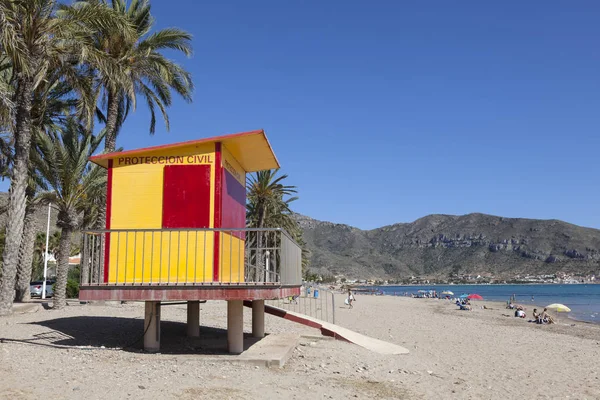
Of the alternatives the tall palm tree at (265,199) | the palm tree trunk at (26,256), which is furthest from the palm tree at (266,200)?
the palm tree trunk at (26,256)

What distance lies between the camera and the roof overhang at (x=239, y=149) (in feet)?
40.8

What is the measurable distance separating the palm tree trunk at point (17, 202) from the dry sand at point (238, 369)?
0.96 m

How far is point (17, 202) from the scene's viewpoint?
17.5 metres

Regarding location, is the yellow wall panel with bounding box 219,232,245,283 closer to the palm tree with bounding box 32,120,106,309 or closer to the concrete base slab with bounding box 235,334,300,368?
the concrete base slab with bounding box 235,334,300,368

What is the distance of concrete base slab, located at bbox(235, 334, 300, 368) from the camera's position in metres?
11.2

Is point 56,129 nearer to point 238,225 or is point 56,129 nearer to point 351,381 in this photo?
point 238,225

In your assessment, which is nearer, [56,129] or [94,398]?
[94,398]

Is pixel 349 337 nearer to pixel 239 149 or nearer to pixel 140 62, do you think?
pixel 239 149

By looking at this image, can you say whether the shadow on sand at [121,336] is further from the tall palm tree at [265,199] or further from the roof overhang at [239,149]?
the tall palm tree at [265,199]

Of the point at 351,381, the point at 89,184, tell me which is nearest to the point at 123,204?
the point at 351,381

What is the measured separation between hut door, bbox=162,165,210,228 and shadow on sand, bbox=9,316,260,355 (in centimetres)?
291

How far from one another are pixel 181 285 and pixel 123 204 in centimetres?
245

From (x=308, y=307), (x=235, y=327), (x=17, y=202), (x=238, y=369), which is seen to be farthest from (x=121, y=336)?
(x=308, y=307)

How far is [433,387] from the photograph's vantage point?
36.4 ft
